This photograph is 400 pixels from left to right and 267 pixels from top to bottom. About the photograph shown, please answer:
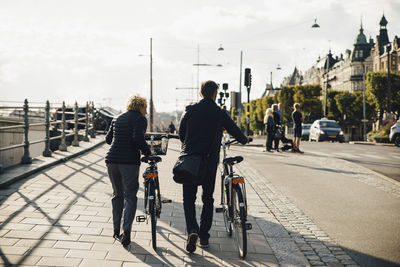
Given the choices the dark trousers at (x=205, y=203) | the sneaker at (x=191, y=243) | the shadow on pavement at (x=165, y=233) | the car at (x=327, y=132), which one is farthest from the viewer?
the car at (x=327, y=132)

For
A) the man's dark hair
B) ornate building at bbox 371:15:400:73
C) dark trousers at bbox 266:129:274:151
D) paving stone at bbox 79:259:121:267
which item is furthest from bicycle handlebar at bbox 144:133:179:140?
ornate building at bbox 371:15:400:73

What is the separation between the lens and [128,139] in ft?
15.2

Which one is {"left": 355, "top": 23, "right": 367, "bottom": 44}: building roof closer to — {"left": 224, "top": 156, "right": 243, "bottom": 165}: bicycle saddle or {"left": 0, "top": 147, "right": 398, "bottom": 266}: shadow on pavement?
{"left": 0, "top": 147, "right": 398, "bottom": 266}: shadow on pavement

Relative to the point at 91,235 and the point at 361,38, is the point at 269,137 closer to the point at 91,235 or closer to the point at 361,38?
the point at 91,235

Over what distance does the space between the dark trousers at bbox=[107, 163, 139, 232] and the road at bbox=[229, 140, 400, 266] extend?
241 centimetres

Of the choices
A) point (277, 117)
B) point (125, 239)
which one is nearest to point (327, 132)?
point (277, 117)

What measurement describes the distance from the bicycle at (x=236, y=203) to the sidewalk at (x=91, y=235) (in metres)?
0.18

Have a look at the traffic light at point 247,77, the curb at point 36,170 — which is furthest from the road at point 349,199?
the traffic light at point 247,77

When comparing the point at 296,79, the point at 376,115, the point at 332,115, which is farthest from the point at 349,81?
the point at 296,79

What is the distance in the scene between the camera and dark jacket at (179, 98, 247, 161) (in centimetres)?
440

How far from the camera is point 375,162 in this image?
13.7 meters

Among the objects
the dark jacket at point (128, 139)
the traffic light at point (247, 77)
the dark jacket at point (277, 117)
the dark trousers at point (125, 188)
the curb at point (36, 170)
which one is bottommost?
the curb at point (36, 170)

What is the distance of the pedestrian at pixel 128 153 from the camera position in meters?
4.60

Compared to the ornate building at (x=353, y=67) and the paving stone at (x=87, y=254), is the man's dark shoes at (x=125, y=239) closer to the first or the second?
the paving stone at (x=87, y=254)
